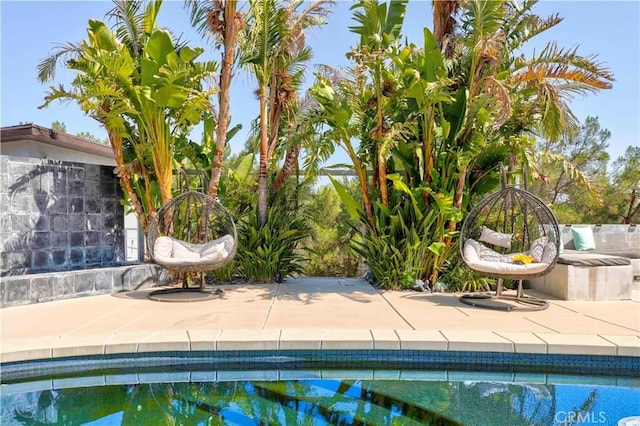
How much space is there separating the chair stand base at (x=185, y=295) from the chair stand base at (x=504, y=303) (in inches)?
125

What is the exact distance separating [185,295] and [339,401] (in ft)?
11.1

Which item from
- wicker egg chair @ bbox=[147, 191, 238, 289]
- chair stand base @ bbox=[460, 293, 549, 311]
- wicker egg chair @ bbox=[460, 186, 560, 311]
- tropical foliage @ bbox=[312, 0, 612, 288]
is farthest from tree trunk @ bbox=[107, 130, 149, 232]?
chair stand base @ bbox=[460, 293, 549, 311]

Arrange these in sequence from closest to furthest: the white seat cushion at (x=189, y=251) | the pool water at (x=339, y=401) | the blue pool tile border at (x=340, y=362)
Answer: the pool water at (x=339, y=401), the blue pool tile border at (x=340, y=362), the white seat cushion at (x=189, y=251)

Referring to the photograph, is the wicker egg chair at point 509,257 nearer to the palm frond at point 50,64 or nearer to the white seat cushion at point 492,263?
the white seat cushion at point 492,263

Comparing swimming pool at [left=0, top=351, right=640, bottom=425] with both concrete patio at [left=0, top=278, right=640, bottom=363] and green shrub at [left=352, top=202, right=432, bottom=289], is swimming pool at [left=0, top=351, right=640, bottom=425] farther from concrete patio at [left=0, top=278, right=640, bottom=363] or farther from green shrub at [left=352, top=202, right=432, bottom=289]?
green shrub at [left=352, top=202, right=432, bottom=289]

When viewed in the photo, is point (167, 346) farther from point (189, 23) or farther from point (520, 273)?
point (189, 23)

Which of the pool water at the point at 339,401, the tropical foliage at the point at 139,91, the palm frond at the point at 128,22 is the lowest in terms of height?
the pool water at the point at 339,401

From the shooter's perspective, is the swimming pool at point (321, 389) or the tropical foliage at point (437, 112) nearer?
the swimming pool at point (321, 389)

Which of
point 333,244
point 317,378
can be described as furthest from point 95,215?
point 317,378

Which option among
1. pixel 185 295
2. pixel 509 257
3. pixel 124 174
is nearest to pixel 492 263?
pixel 509 257

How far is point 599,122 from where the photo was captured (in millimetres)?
19172

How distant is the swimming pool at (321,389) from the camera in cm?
275

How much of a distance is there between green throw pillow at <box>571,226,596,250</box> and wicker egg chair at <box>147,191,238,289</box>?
648 centimetres

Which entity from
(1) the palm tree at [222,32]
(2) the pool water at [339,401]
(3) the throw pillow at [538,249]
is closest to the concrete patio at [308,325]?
(2) the pool water at [339,401]
